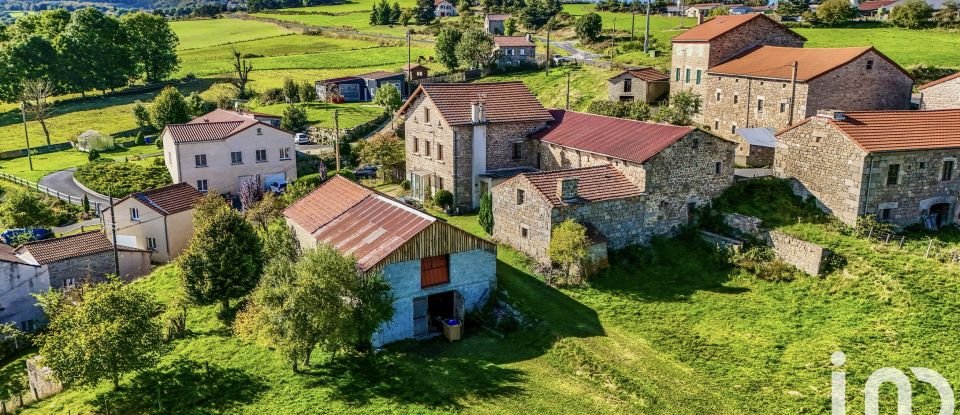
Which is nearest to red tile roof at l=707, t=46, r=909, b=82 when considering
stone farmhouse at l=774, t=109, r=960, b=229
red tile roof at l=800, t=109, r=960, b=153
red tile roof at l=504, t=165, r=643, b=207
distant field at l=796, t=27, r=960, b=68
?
red tile roof at l=800, t=109, r=960, b=153

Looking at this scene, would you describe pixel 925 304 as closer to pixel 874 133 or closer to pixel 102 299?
pixel 874 133

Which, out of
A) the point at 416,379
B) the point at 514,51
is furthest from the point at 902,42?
the point at 416,379

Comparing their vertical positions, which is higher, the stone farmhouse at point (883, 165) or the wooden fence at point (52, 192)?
the stone farmhouse at point (883, 165)

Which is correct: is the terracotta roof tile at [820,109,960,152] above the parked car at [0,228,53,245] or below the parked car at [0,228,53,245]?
above

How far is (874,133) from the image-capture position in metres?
37.4

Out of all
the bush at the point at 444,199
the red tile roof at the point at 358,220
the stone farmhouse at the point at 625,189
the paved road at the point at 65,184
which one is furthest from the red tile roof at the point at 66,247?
the stone farmhouse at the point at 625,189

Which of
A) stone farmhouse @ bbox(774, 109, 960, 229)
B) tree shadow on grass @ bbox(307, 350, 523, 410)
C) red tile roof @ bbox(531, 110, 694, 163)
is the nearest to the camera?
tree shadow on grass @ bbox(307, 350, 523, 410)

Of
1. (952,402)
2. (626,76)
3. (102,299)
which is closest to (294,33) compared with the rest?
(626,76)

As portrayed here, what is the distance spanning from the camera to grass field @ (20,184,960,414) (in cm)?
2620

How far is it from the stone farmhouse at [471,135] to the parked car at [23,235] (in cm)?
2603

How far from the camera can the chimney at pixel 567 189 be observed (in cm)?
3647

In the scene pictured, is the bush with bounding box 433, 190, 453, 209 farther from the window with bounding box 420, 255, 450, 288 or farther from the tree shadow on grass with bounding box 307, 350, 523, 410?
the tree shadow on grass with bounding box 307, 350, 523, 410

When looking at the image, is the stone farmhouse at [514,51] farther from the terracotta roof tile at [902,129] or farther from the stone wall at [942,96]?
the terracotta roof tile at [902,129]

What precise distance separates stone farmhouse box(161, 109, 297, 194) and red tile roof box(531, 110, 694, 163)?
2442 centimetres
